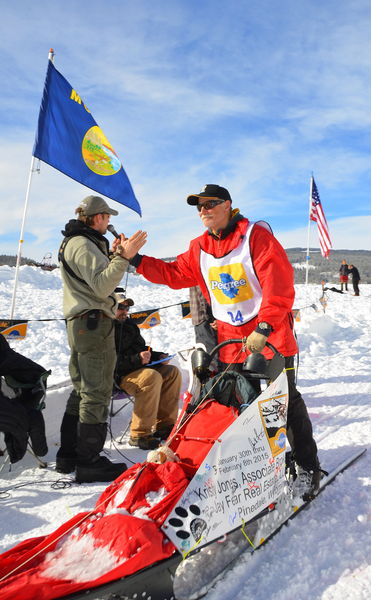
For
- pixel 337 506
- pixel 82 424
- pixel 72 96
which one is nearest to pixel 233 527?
pixel 337 506

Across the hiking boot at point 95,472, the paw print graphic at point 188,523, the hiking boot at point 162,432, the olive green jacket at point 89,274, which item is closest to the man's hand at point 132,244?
the olive green jacket at point 89,274

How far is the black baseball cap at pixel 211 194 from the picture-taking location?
2994 millimetres

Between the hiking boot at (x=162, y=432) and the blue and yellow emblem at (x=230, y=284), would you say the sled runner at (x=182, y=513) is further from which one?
the hiking boot at (x=162, y=432)

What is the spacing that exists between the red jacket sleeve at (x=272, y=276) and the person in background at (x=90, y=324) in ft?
3.10

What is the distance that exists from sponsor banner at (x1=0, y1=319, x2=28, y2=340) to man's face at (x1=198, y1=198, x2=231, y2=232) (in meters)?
3.04

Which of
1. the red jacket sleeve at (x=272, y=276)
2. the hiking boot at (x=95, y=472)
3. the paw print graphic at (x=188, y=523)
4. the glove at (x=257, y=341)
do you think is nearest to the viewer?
the paw print graphic at (x=188, y=523)

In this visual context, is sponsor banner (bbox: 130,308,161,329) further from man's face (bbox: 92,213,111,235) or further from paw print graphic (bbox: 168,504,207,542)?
paw print graphic (bbox: 168,504,207,542)

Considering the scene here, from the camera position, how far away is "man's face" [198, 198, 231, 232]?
300cm

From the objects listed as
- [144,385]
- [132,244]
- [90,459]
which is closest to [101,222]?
[132,244]

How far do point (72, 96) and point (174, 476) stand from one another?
4891mm

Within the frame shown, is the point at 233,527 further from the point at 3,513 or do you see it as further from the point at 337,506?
the point at 3,513

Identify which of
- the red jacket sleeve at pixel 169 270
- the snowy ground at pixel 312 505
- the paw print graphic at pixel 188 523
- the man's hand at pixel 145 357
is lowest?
the snowy ground at pixel 312 505

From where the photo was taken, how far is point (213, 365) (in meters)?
3.01

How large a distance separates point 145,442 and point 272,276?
2.13 m
